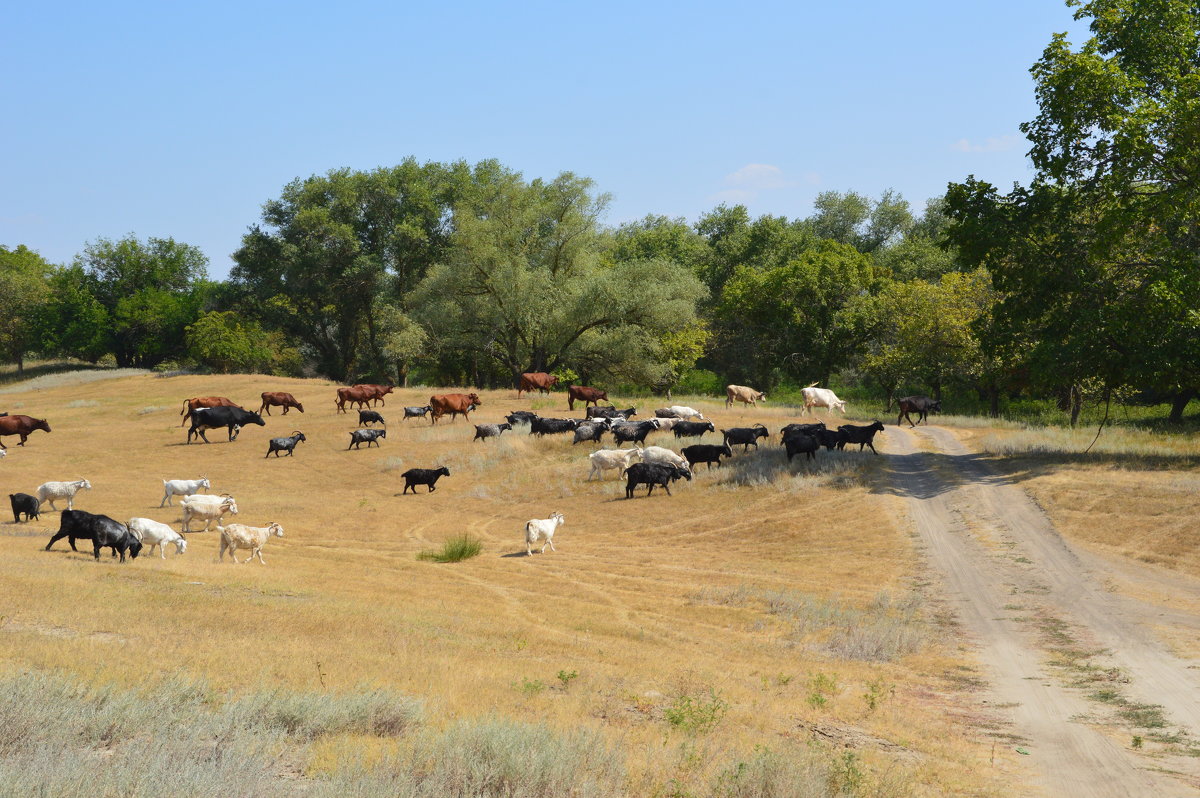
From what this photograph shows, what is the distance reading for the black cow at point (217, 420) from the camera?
43188 mm

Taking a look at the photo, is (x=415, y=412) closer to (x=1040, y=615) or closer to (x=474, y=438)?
(x=474, y=438)

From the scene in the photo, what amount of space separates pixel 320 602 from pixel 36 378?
3298 inches

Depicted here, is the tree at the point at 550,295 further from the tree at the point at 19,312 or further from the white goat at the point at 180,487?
the tree at the point at 19,312

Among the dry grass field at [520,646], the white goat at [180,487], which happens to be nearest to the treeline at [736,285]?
the dry grass field at [520,646]

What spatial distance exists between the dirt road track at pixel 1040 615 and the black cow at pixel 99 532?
57.0 feet

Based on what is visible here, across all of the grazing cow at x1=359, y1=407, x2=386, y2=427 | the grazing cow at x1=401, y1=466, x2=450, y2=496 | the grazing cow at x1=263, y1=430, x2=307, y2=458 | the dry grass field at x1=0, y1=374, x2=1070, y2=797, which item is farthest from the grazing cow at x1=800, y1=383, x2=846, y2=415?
the grazing cow at x1=263, y1=430, x2=307, y2=458

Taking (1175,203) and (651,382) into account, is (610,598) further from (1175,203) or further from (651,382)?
(651,382)

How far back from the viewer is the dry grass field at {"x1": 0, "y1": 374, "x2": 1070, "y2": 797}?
25.5ft

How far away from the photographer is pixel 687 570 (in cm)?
2289

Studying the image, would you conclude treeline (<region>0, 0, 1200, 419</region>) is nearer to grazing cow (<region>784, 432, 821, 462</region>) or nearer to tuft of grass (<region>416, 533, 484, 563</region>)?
grazing cow (<region>784, 432, 821, 462</region>)

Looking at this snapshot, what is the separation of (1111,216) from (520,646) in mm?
25814

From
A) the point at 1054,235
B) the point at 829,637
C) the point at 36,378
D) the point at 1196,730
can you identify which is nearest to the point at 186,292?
the point at 36,378

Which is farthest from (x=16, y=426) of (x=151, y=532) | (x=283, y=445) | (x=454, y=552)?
(x=454, y=552)

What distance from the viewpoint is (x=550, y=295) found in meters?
63.3
